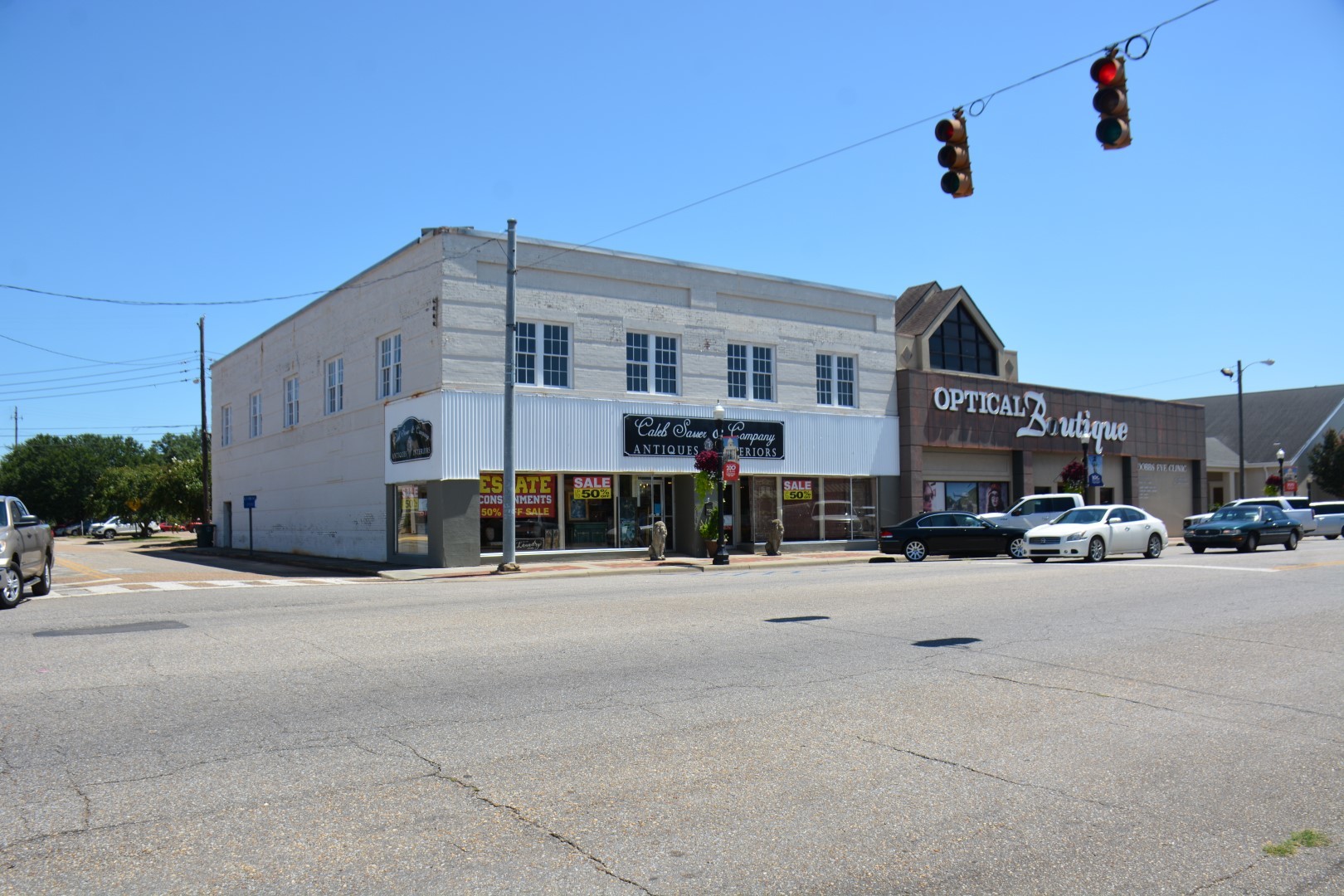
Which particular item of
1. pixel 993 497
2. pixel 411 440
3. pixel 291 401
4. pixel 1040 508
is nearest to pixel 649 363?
pixel 411 440

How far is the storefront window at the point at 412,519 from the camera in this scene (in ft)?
88.4

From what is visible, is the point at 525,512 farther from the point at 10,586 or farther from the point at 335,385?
the point at 10,586

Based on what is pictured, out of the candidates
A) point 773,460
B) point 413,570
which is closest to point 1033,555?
point 773,460

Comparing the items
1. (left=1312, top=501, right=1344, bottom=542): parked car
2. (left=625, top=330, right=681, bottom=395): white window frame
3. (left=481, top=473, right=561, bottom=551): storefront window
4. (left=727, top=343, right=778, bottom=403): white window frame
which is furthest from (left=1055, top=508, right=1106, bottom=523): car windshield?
(left=1312, top=501, right=1344, bottom=542): parked car

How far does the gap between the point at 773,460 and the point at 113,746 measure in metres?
26.6

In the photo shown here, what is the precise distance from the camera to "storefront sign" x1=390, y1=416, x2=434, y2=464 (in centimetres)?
2623

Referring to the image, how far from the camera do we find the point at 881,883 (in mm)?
4434

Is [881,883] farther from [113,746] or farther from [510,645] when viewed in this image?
[510,645]

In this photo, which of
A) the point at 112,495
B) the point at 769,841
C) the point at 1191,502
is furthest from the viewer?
the point at 112,495

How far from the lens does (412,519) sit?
27609 millimetres

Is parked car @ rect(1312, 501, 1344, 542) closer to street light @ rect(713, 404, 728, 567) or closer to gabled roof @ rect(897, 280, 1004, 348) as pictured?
gabled roof @ rect(897, 280, 1004, 348)

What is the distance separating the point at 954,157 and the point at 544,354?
1745 centimetres

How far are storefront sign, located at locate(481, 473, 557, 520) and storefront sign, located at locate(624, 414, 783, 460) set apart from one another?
254 centimetres

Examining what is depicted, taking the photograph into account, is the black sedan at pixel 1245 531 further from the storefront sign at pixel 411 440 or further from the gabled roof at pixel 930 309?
the storefront sign at pixel 411 440
